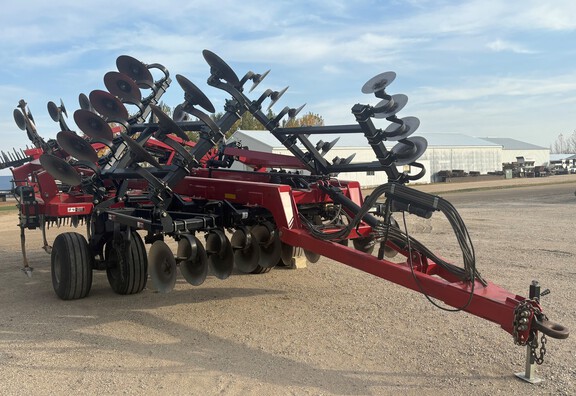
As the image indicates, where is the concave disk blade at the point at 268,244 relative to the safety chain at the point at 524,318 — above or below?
above

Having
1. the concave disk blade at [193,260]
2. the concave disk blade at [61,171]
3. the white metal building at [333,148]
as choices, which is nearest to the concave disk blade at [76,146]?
the concave disk blade at [61,171]

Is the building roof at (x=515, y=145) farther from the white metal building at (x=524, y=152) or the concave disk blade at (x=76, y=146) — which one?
the concave disk blade at (x=76, y=146)

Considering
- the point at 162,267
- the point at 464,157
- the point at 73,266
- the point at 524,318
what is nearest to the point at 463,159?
the point at 464,157

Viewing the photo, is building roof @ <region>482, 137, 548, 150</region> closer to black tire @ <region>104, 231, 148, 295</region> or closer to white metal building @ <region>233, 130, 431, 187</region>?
white metal building @ <region>233, 130, 431, 187</region>

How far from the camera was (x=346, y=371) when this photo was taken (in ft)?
12.8

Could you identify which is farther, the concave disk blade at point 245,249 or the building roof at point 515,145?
the building roof at point 515,145

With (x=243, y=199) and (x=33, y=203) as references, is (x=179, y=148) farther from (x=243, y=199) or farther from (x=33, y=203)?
(x=33, y=203)

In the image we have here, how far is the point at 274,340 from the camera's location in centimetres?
460

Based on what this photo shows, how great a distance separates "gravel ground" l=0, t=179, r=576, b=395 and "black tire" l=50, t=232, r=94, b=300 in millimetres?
173

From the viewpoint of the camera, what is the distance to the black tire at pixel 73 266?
593 cm

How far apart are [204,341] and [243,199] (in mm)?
1479

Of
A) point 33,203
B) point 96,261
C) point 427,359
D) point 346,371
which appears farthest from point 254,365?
point 33,203

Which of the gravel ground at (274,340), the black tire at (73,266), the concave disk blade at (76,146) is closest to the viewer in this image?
the gravel ground at (274,340)

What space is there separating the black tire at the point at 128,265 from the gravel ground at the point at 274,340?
0.14 meters
